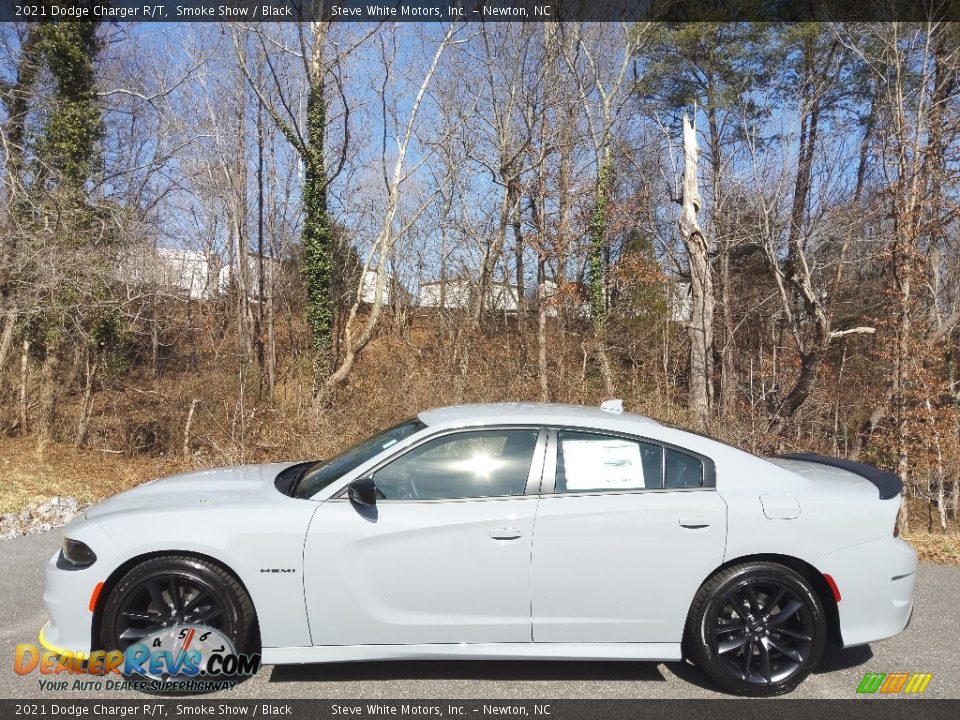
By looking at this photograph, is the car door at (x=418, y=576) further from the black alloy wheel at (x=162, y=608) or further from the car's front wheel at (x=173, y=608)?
the black alloy wheel at (x=162, y=608)

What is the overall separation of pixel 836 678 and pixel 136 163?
15.7m

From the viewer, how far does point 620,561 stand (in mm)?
3373

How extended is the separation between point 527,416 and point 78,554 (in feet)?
7.96

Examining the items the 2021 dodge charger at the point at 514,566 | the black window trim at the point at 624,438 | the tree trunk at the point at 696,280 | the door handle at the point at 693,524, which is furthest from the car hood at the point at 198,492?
the tree trunk at the point at 696,280

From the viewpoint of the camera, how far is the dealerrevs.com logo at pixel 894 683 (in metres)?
3.48

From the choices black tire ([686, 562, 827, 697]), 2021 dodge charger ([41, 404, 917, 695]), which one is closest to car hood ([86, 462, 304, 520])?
2021 dodge charger ([41, 404, 917, 695])

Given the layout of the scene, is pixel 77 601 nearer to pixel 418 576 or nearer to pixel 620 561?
pixel 418 576

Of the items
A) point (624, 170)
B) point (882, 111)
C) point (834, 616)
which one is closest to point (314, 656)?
point (834, 616)

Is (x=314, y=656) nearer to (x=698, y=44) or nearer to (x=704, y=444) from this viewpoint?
(x=704, y=444)

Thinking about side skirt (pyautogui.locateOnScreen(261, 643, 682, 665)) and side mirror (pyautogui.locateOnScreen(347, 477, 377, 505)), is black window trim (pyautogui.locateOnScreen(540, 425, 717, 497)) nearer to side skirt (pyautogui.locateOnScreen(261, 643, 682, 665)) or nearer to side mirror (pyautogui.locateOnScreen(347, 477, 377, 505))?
side skirt (pyautogui.locateOnScreen(261, 643, 682, 665))

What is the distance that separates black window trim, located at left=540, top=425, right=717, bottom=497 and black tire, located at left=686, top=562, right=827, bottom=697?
0.47m

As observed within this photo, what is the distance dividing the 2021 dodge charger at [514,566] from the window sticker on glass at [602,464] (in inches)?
0.4

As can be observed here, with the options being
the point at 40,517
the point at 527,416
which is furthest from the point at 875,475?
the point at 40,517

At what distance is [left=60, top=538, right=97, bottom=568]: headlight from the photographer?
11.0 feet
